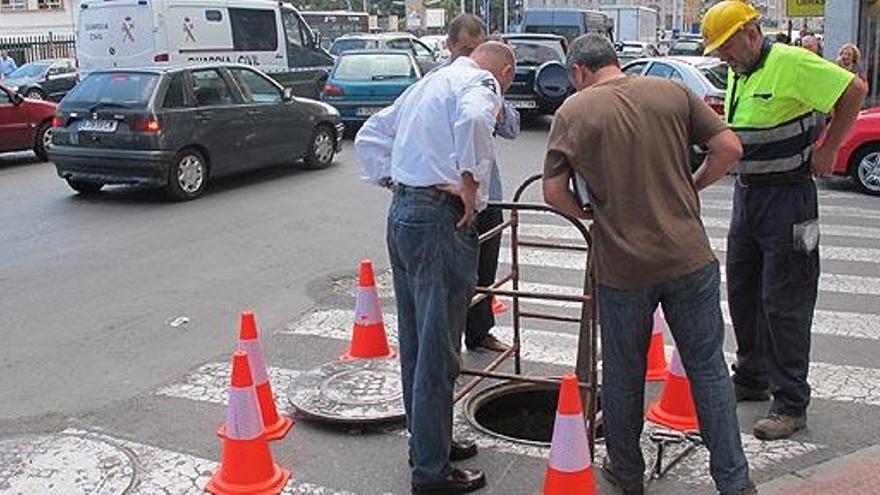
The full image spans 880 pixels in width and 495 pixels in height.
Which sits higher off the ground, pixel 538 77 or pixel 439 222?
pixel 439 222

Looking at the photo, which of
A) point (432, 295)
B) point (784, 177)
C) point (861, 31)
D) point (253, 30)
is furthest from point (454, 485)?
point (253, 30)

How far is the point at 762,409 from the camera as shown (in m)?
4.92

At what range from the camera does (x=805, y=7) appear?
19.7m

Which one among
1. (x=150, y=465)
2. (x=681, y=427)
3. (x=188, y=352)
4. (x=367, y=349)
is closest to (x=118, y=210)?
(x=188, y=352)

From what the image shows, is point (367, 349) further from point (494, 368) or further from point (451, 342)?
point (451, 342)

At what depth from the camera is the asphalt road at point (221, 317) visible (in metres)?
4.54

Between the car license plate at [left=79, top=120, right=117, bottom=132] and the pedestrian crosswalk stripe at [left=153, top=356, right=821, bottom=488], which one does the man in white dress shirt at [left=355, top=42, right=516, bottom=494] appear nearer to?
the pedestrian crosswalk stripe at [left=153, top=356, right=821, bottom=488]

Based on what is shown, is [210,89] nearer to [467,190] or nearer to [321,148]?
[321,148]

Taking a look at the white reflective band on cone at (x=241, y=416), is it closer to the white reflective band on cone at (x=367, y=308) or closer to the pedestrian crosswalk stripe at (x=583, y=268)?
the white reflective band on cone at (x=367, y=308)

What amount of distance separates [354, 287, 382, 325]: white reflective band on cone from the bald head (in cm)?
201

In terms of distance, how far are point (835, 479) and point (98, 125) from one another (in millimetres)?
9661

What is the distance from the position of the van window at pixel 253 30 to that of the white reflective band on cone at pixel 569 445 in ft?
56.9

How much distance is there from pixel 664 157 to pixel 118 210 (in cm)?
884

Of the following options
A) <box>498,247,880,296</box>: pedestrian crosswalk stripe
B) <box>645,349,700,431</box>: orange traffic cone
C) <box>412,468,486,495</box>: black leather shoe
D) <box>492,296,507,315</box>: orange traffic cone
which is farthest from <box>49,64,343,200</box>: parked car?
<box>412,468,486,495</box>: black leather shoe
